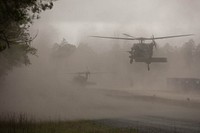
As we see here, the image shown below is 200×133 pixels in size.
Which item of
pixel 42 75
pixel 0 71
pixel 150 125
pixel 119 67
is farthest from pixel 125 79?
pixel 150 125

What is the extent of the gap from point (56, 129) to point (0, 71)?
2320 cm

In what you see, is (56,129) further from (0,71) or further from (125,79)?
(125,79)

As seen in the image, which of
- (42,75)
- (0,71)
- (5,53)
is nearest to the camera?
(5,53)

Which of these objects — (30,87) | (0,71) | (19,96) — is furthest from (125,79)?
(0,71)

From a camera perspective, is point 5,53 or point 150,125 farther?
point 5,53

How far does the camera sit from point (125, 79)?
495ft

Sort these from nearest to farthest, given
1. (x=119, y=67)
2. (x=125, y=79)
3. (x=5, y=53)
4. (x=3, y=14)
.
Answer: (x=3, y=14) → (x=5, y=53) → (x=125, y=79) → (x=119, y=67)

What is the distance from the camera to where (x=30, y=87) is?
79.8m

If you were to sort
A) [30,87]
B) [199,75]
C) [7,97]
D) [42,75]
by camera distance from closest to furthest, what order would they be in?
1. [7,97]
2. [30,87]
3. [42,75]
4. [199,75]

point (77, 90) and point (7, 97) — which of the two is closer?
point (7, 97)

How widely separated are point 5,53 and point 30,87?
38.2m

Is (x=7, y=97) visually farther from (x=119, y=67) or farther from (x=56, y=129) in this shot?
(x=119, y=67)

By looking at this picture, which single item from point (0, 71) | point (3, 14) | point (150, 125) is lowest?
point (150, 125)

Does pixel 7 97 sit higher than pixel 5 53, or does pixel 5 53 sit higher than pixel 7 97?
pixel 5 53
